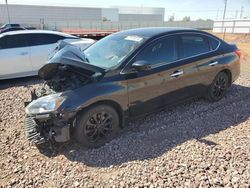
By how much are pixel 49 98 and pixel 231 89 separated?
462 cm

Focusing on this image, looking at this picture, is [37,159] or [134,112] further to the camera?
[134,112]

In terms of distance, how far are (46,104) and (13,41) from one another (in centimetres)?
479

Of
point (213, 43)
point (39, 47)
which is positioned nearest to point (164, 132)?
point (213, 43)

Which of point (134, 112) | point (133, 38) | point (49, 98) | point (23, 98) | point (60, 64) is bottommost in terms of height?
point (23, 98)

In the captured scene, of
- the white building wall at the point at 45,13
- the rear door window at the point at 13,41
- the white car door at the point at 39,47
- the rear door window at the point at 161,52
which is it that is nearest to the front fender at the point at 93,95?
the rear door window at the point at 161,52

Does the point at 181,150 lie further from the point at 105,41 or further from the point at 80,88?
the point at 105,41

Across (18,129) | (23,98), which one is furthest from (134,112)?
(23,98)

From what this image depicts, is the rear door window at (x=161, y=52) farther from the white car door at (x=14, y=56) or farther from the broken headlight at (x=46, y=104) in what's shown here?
the white car door at (x=14, y=56)

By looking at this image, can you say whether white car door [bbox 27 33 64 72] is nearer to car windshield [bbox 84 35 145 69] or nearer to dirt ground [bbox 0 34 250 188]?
dirt ground [bbox 0 34 250 188]

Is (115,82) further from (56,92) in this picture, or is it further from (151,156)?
(151,156)

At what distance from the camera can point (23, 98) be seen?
613cm

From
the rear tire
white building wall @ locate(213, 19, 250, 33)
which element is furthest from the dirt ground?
white building wall @ locate(213, 19, 250, 33)

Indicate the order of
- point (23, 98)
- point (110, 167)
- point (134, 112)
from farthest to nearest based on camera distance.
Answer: point (23, 98) < point (134, 112) < point (110, 167)

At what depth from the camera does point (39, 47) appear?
25.2 feet
